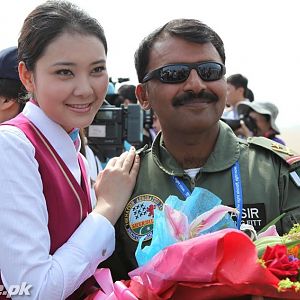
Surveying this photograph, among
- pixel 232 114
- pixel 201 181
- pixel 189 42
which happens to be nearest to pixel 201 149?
pixel 201 181

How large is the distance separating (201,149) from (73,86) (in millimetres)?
635

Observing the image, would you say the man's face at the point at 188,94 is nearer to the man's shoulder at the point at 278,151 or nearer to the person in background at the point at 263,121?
the man's shoulder at the point at 278,151

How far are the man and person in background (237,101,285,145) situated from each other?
13.1ft

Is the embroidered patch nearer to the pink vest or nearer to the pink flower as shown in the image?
the pink flower

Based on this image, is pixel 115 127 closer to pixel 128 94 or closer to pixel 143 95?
pixel 128 94

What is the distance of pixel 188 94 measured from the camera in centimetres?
205

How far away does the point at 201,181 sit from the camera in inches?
82.3

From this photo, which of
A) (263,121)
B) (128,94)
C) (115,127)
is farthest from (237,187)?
(128,94)

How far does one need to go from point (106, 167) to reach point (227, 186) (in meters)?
0.47

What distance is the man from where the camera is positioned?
2016 mm

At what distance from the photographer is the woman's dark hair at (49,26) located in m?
1.78

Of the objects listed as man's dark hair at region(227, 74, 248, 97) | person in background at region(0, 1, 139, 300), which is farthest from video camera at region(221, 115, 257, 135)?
person in background at region(0, 1, 139, 300)

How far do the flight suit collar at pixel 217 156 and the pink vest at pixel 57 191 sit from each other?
44 centimetres

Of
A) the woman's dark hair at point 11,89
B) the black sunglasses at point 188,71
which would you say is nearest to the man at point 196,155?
the black sunglasses at point 188,71
